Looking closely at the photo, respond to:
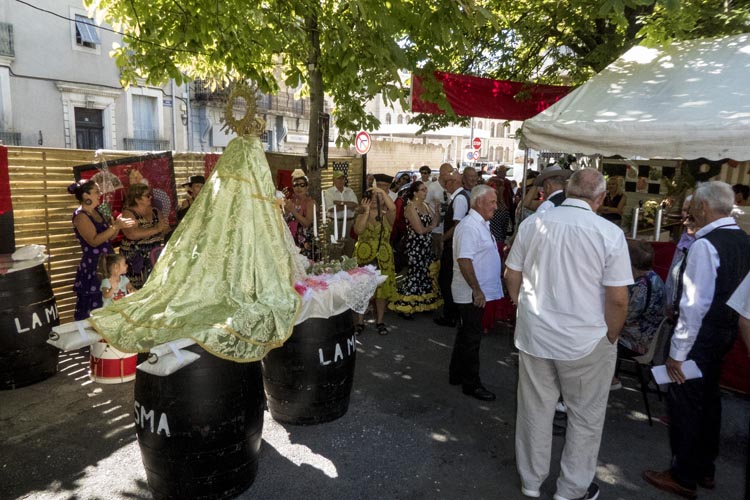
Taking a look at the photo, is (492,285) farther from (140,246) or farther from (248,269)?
(140,246)

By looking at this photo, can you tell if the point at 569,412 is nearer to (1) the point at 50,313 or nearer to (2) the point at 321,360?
(2) the point at 321,360

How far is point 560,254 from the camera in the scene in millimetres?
3033

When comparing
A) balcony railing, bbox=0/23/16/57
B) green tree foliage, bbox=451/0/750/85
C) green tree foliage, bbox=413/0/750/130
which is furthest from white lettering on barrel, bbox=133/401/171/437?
balcony railing, bbox=0/23/16/57

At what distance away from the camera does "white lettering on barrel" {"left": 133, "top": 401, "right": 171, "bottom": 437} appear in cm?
296

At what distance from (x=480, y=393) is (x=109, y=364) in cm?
343

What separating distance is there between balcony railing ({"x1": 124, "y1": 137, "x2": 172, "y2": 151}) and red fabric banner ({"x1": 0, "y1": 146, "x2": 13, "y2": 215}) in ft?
56.9

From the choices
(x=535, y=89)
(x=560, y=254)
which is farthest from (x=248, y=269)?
(x=535, y=89)

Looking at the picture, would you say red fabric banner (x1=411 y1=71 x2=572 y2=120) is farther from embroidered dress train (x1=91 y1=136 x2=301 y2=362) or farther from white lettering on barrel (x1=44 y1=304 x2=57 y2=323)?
white lettering on barrel (x1=44 y1=304 x2=57 y2=323)

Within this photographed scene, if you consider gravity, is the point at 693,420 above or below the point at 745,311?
below

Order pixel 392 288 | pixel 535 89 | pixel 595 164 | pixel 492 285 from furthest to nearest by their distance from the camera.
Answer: pixel 595 164
pixel 535 89
pixel 392 288
pixel 492 285

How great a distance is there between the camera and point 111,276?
16.3 ft

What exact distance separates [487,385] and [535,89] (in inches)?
220

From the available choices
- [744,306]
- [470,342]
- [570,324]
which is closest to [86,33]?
[470,342]

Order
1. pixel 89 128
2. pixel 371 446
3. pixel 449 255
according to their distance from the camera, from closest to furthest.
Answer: pixel 371 446 → pixel 449 255 → pixel 89 128
